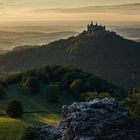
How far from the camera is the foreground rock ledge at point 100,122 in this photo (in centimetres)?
4641

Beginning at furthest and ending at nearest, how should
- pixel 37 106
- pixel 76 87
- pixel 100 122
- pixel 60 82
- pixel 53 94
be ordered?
pixel 60 82, pixel 76 87, pixel 53 94, pixel 37 106, pixel 100 122

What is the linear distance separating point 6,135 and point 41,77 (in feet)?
302

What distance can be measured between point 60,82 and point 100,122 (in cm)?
10330

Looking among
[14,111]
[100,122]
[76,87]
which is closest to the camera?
[100,122]

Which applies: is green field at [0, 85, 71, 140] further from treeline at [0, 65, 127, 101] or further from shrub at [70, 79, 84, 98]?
shrub at [70, 79, 84, 98]

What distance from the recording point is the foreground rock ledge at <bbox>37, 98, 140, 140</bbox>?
46406mm

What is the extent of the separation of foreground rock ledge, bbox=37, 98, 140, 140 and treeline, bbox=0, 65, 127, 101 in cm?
8037

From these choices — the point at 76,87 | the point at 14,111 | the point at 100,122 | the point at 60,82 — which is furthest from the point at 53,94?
the point at 100,122

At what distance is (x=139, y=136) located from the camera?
152 feet

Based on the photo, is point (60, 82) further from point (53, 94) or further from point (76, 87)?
point (53, 94)

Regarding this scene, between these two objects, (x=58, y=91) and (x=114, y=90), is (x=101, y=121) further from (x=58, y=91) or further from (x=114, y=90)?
(x=114, y=90)

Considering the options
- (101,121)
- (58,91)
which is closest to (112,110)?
(101,121)

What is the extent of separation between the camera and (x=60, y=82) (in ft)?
493

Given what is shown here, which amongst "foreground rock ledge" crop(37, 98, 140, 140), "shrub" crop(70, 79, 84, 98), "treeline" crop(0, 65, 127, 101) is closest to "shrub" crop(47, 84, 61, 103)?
"treeline" crop(0, 65, 127, 101)
